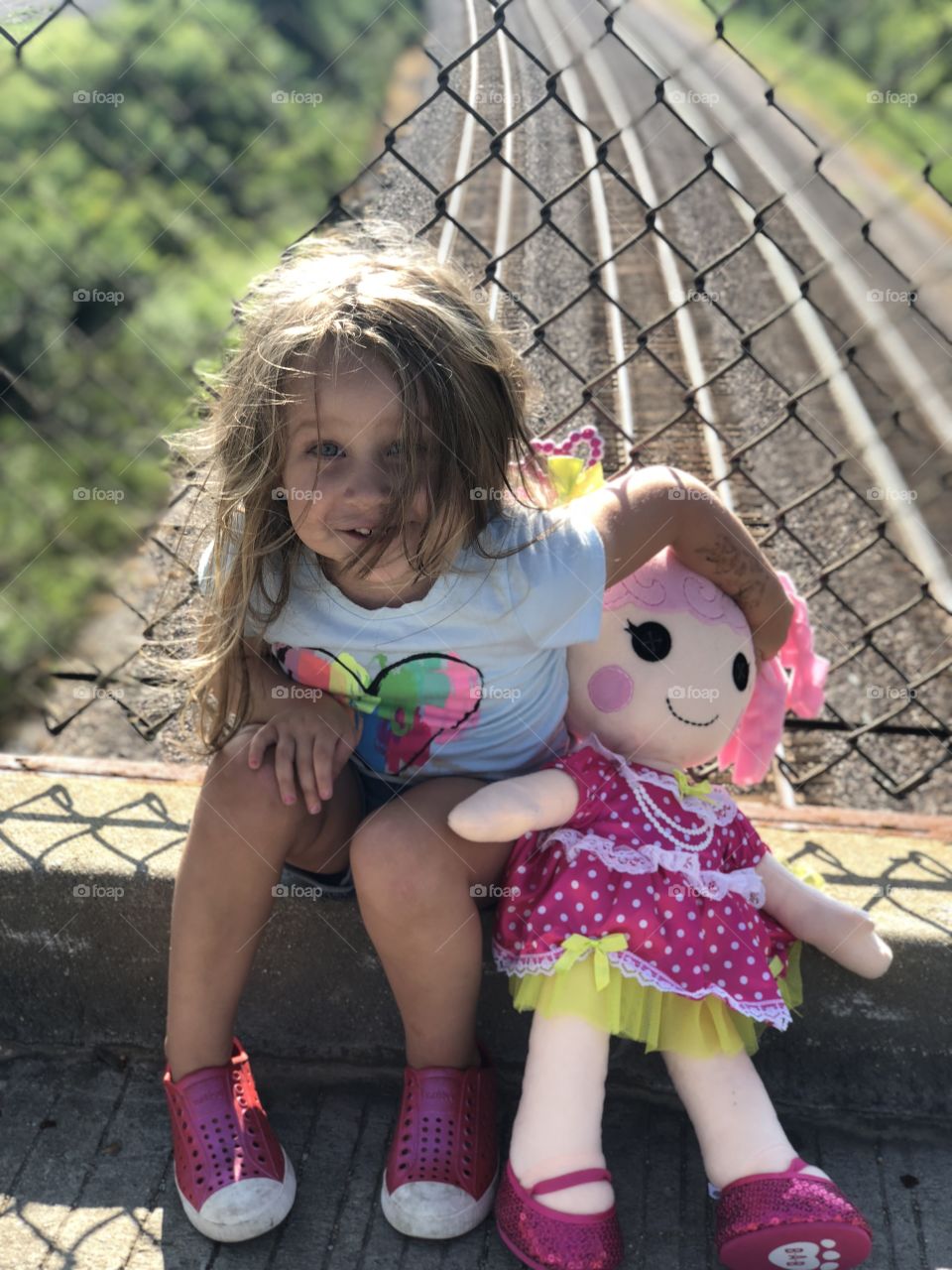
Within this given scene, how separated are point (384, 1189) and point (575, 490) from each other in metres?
1.18

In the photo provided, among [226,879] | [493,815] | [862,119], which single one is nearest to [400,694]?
[493,815]

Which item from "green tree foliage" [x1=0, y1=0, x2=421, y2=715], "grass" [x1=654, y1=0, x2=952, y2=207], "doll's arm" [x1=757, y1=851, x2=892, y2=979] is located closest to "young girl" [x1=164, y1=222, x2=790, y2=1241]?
"doll's arm" [x1=757, y1=851, x2=892, y2=979]

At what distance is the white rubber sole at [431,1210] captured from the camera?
6.63 ft

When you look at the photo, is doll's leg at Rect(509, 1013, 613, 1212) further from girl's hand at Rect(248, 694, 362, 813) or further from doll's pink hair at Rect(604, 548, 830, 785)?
doll's pink hair at Rect(604, 548, 830, 785)

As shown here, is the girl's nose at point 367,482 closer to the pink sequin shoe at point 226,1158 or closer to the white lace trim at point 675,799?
the white lace trim at point 675,799

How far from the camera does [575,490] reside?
2.38 m

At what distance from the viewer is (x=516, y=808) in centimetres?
203

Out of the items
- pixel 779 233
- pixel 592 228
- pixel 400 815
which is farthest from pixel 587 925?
pixel 779 233

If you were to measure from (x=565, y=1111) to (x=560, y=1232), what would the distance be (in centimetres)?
17

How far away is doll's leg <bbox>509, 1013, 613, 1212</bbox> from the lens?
1988mm

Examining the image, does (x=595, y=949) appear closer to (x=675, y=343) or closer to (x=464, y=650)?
(x=464, y=650)

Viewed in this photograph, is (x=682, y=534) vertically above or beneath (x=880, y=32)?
beneath

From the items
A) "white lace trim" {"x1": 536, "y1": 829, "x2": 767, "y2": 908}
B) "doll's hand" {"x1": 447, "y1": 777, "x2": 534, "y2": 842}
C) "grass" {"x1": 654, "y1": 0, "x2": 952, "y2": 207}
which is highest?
"grass" {"x1": 654, "y1": 0, "x2": 952, "y2": 207}

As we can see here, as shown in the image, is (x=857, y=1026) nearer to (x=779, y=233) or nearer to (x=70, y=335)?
(x=779, y=233)
